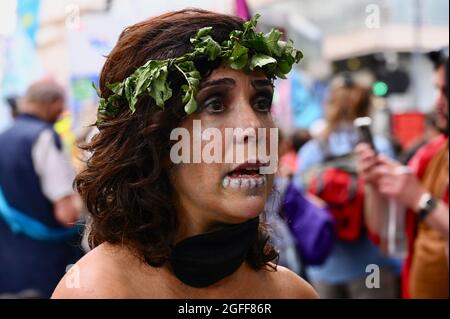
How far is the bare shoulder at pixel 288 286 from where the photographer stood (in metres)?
2.02

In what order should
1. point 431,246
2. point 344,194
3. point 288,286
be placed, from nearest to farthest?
1. point 288,286
2. point 431,246
3. point 344,194

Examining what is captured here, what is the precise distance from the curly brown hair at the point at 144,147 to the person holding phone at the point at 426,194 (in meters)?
1.83

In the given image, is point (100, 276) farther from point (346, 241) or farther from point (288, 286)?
point (346, 241)

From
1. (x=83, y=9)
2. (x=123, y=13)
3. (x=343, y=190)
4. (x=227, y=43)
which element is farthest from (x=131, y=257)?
(x=343, y=190)

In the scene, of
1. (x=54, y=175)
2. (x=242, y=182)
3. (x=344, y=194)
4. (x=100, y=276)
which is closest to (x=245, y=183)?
(x=242, y=182)

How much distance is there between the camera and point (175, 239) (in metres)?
1.85

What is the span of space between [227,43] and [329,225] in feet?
8.86

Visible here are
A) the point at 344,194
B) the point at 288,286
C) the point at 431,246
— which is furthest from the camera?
the point at 344,194

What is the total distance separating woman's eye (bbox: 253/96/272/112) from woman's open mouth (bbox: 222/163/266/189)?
0.14m

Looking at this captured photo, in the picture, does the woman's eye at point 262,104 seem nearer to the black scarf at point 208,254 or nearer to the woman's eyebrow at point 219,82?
the woman's eyebrow at point 219,82

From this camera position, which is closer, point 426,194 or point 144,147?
point 144,147

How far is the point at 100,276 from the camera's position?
175 centimetres

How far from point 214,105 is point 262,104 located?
0.12 m

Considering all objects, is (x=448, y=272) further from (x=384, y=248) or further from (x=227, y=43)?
(x=227, y=43)
